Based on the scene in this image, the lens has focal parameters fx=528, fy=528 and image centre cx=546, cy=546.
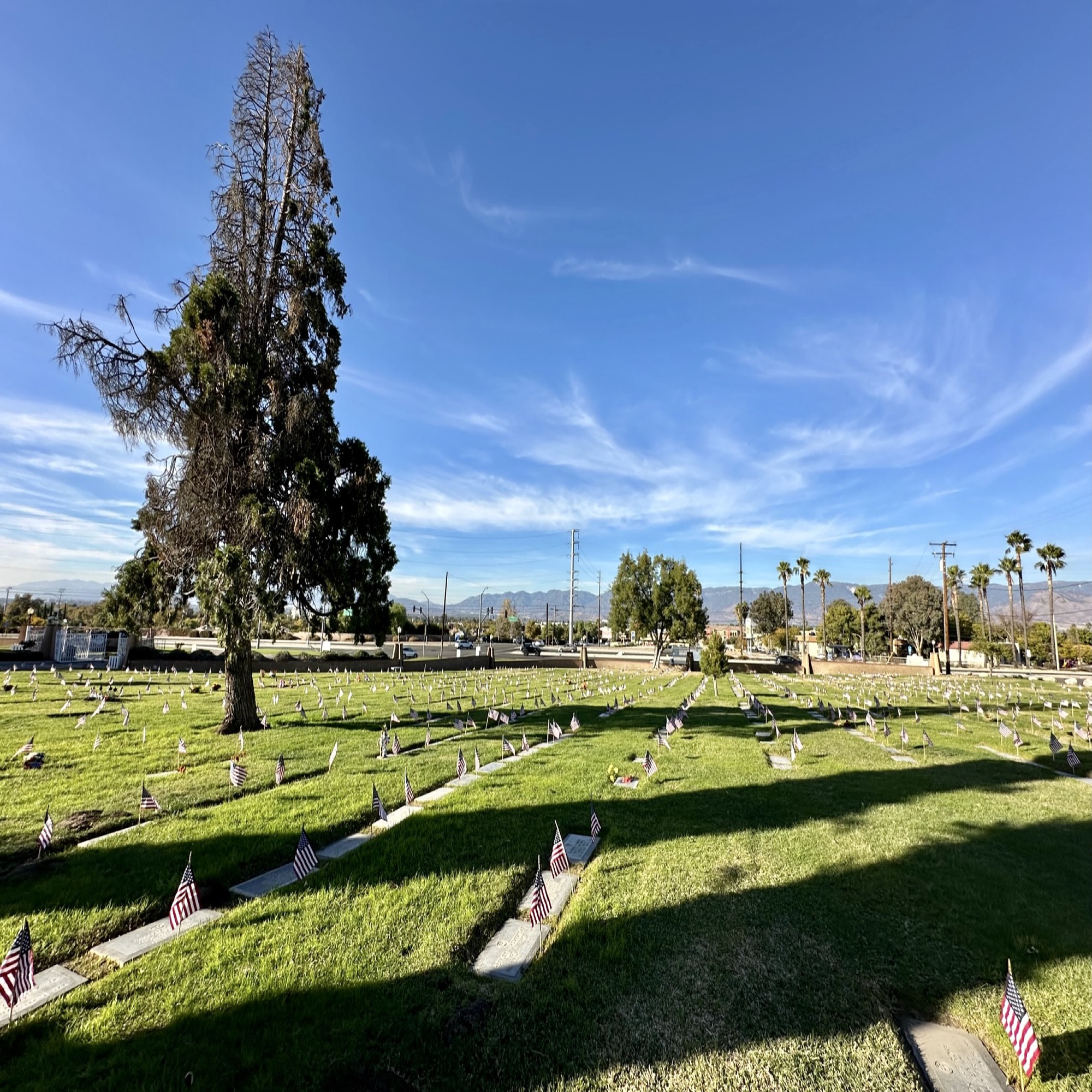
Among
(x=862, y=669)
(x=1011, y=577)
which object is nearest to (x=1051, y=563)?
(x=1011, y=577)

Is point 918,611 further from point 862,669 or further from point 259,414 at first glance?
point 259,414

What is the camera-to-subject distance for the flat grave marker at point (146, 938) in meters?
3.90

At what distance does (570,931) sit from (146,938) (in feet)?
10.9

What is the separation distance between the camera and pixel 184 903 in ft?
14.0

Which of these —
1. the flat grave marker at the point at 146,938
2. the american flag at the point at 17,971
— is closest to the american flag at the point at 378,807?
the flat grave marker at the point at 146,938

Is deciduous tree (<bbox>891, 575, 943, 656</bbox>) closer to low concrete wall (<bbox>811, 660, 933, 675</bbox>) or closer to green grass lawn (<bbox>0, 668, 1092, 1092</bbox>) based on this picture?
low concrete wall (<bbox>811, 660, 933, 675</bbox>)

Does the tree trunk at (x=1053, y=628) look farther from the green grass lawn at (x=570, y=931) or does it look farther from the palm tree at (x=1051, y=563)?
the green grass lawn at (x=570, y=931)

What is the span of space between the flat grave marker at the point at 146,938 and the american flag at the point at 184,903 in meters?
0.05

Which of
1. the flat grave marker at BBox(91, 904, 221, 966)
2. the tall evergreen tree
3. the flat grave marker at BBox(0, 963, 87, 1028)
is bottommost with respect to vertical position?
the flat grave marker at BBox(91, 904, 221, 966)

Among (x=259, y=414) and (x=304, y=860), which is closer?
(x=304, y=860)

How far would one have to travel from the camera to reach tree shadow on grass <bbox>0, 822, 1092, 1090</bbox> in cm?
293

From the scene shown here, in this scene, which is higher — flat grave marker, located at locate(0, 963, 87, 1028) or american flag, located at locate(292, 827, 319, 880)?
american flag, located at locate(292, 827, 319, 880)

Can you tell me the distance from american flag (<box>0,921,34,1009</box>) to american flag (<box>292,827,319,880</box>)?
6.41 ft

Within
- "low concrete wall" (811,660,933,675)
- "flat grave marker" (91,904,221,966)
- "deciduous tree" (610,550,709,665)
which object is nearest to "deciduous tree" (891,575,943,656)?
"low concrete wall" (811,660,933,675)
